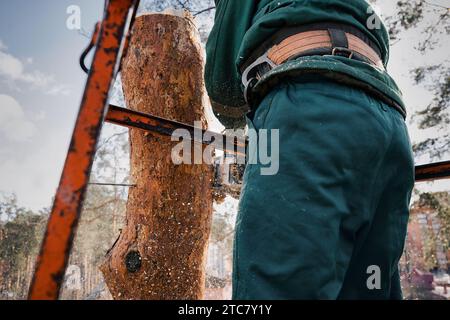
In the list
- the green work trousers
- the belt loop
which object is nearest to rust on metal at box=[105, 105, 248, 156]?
the green work trousers

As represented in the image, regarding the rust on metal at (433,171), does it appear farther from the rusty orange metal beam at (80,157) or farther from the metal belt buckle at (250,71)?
the rusty orange metal beam at (80,157)

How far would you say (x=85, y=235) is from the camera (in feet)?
103

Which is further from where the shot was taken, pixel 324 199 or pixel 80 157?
pixel 324 199

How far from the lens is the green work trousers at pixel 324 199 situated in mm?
771

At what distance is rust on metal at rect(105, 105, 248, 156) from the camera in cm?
156

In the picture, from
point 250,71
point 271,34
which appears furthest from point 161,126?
point 271,34

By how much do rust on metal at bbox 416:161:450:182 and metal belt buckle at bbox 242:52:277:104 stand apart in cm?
105

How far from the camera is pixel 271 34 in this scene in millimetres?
1144

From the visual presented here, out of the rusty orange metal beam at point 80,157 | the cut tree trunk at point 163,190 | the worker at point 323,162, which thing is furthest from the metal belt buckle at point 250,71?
the cut tree trunk at point 163,190

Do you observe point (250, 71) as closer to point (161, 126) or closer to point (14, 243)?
point (161, 126)

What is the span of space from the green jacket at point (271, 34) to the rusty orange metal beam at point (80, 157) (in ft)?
1.63

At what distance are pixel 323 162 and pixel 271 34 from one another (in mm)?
542

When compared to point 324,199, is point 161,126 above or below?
above
